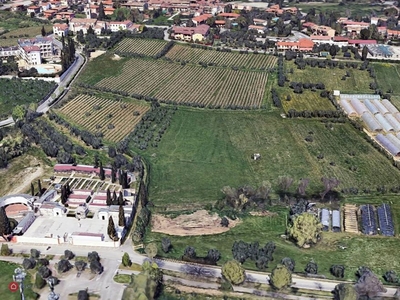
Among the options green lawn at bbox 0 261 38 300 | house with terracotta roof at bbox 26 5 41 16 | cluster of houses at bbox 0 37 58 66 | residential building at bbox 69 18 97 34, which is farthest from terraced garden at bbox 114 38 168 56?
green lawn at bbox 0 261 38 300

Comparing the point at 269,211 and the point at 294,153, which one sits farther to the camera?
the point at 294,153

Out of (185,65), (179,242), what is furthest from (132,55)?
(179,242)

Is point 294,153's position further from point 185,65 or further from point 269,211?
point 185,65

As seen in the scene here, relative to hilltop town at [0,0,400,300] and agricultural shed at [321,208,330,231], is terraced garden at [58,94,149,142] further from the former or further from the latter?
agricultural shed at [321,208,330,231]

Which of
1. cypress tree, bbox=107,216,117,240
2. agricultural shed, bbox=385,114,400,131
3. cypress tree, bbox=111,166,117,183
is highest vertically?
cypress tree, bbox=107,216,117,240

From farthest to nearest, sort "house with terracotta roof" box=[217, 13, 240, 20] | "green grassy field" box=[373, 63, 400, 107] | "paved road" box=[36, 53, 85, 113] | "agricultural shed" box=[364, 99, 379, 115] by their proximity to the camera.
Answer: "house with terracotta roof" box=[217, 13, 240, 20]
"green grassy field" box=[373, 63, 400, 107]
"agricultural shed" box=[364, 99, 379, 115]
"paved road" box=[36, 53, 85, 113]

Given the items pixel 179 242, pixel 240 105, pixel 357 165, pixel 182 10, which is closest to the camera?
pixel 179 242

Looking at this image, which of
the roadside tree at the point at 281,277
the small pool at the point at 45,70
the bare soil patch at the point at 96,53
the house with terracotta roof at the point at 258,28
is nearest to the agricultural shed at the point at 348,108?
the house with terracotta roof at the point at 258,28
